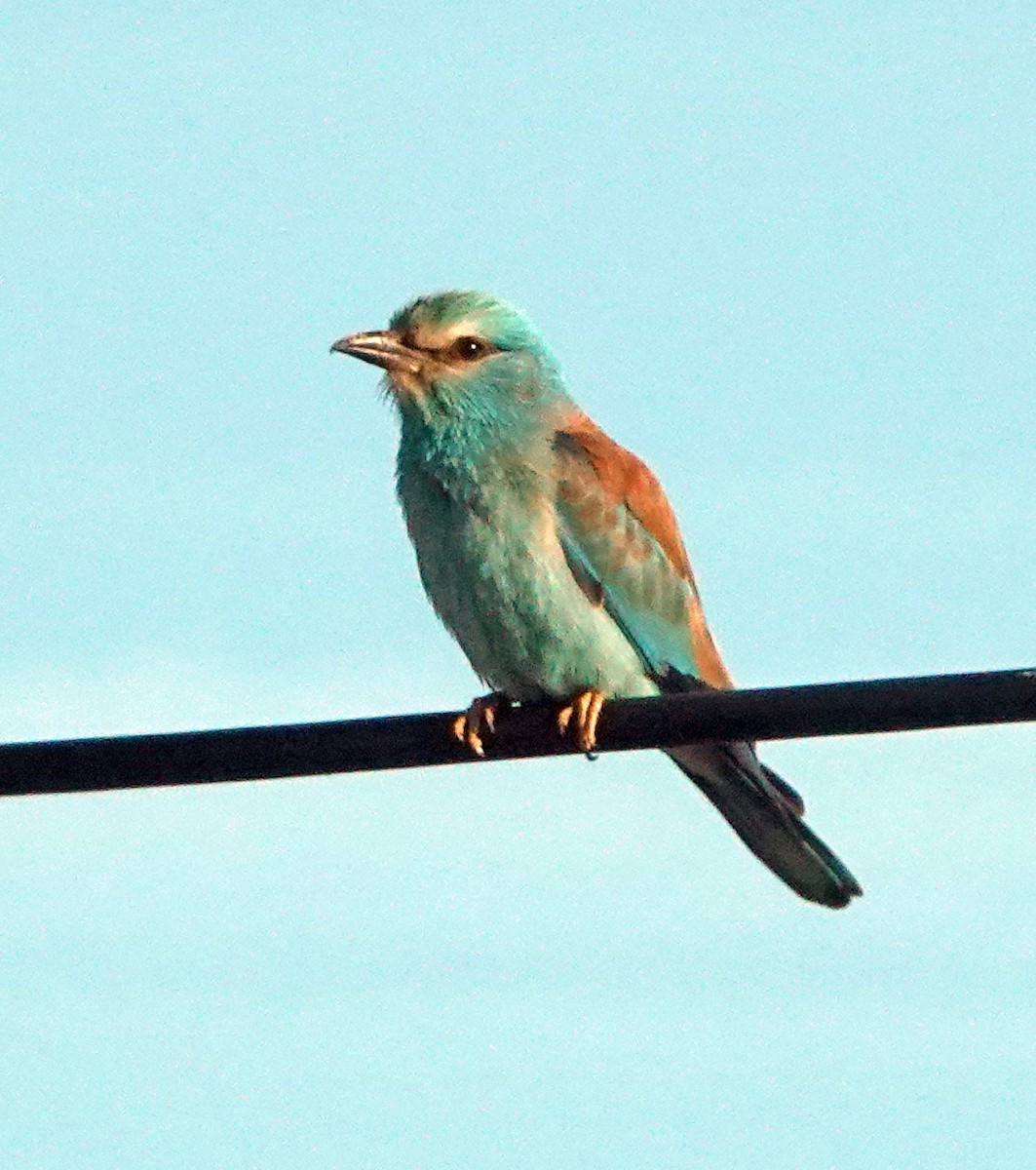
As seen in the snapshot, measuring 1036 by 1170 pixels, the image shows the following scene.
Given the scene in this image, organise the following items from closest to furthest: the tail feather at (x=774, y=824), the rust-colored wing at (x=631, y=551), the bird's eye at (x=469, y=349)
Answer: the tail feather at (x=774, y=824) < the rust-colored wing at (x=631, y=551) < the bird's eye at (x=469, y=349)

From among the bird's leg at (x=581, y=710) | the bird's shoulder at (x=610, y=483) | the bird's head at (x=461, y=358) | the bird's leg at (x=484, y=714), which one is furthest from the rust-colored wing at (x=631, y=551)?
the bird's leg at (x=484, y=714)

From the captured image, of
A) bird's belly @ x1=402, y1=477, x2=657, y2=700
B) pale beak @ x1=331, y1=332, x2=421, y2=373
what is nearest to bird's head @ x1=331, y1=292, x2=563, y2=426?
pale beak @ x1=331, y1=332, x2=421, y2=373

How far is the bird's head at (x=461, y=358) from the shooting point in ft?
26.7

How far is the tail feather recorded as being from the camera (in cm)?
746

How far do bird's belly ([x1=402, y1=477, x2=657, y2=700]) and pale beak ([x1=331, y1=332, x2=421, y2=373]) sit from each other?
0.66m

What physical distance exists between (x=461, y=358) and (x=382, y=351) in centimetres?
26

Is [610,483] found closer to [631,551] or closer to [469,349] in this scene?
[631,551]

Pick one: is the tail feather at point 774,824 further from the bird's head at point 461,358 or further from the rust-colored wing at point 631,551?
the bird's head at point 461,358

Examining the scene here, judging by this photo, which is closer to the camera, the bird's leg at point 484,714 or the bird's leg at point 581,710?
the bird's leg at point 484,714

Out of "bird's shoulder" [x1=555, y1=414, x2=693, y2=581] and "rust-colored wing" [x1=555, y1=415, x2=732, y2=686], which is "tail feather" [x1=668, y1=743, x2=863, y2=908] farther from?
"bird's shoulder" [x1=555, y1=414, x2=693, y2=581]

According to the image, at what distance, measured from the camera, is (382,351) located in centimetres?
832

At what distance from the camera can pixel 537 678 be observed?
7.64 meters

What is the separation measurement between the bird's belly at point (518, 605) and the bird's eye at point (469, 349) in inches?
27.7

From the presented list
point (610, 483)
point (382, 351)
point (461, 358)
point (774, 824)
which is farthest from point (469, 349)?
point (774, 824)
